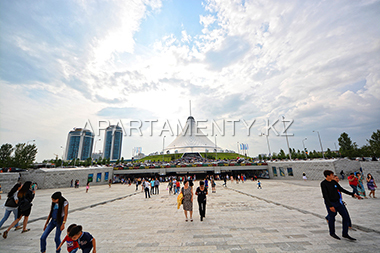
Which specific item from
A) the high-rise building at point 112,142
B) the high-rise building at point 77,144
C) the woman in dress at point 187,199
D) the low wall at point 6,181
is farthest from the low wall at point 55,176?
the high-rise building at point 112,142

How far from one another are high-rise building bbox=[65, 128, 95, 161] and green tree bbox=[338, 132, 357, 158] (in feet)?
424

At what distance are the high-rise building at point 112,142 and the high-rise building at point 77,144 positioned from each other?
26.6m

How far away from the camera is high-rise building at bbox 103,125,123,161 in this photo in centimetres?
13662

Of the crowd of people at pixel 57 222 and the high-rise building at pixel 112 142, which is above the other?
the high-rise building at pixel 112 142

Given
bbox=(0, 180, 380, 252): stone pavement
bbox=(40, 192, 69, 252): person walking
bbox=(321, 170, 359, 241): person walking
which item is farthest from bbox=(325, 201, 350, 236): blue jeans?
bbox=(40, 192, 69, 252): person walking

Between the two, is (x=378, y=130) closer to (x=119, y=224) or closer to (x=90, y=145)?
(x=119, y=224)

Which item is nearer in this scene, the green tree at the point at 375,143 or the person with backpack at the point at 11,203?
the person with backpack at the point at 11,203

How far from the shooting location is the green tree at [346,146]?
133 ft

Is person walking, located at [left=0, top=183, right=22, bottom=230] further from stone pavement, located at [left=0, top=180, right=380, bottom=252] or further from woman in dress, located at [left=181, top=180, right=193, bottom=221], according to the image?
woman in dress, located at [left=181, top=180, right=193, bottom=221]

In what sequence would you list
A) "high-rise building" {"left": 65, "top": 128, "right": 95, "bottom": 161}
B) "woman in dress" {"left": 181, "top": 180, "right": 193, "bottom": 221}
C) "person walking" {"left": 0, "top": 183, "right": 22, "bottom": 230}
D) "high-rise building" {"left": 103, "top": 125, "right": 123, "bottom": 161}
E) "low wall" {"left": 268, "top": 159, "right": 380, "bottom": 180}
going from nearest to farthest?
"person walking" {"left": 0, "top": 183, "right": 22, "bottom": 230} < "woman in dress" {"left": 181, "top": 180, "right": 193, "bottom": 221} < "low wall" {"left": 268, "top": 159, "right": 380, "bottom": 180} < "high-rise building" {"left": 65, "top": 128, "right": 95, "bottom": 161} < "high-rise building" {"left": 103, "top": 125, "right": 123, "bottom": 161}

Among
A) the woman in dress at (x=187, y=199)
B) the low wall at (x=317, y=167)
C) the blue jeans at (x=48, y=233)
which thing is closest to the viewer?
the blue jeans at (x=48, y=233)

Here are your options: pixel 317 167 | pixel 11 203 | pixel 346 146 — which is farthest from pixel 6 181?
pixel 346 146

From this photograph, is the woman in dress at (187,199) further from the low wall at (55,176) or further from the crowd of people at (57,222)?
the low wall at (55,176)

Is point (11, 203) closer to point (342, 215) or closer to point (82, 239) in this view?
point (82, 239)
